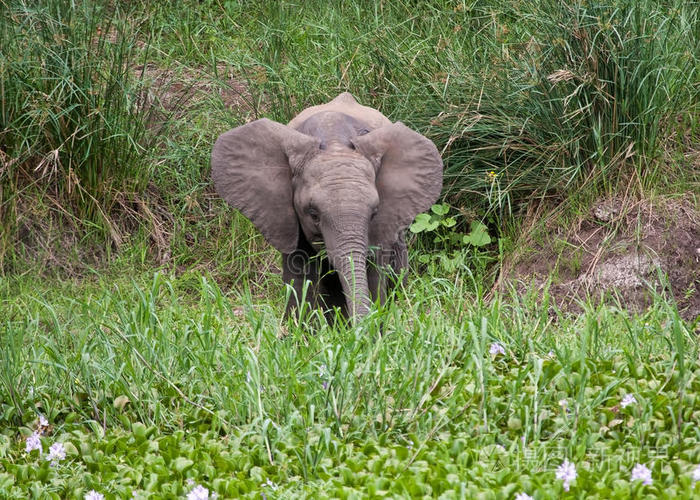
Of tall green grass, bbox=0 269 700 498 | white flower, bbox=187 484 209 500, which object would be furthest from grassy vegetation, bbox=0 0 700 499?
white flower, bbox=187 484 209 500

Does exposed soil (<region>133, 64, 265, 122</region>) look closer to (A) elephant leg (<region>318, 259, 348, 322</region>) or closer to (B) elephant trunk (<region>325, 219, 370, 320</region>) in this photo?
(A) elephant leg (<region>318, 259, 348, 322</region>)

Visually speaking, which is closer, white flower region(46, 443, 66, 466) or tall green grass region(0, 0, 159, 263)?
white flower region(46, 443, 66, 466)

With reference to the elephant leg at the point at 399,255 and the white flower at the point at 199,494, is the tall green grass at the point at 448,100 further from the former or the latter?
the white flower at the point at 199,494

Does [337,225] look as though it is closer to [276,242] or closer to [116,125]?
[276,242]

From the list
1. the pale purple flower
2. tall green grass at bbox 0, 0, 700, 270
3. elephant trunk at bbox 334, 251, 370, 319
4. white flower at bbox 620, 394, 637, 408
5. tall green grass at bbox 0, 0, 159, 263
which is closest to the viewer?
white flower at bbox 620, 394, 637, 408

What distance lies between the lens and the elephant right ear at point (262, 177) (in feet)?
20.6

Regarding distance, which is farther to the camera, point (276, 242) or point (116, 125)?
point (116, 125)

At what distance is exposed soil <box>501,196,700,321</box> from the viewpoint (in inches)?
288

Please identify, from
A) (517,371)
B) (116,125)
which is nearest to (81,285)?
(116,125)

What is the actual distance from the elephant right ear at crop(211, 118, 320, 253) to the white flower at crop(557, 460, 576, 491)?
3.09 metres

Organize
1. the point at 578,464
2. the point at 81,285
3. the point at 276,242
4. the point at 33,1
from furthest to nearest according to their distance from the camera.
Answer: the point at 33,1 < the point at 81,285 < the point at 276,242 < the point at 578,464

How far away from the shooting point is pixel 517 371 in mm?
4363

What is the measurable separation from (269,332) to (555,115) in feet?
12.0

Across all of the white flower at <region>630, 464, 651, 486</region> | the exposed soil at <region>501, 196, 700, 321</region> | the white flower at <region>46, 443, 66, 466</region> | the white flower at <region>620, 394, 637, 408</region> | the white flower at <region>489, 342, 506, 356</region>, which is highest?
the white flower at <region>630, 464, 651, 486</region>
